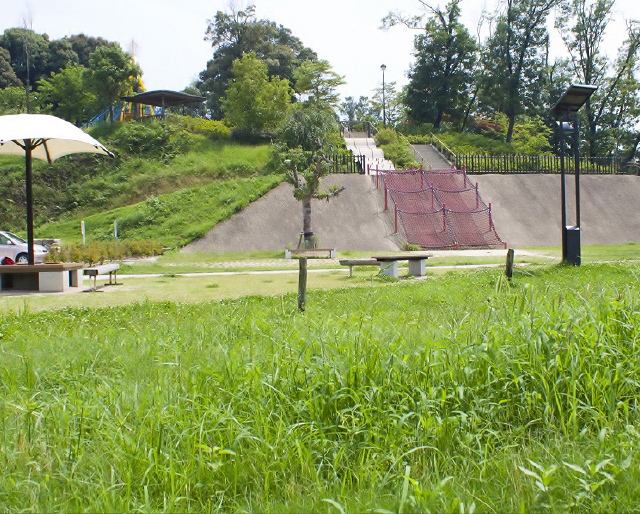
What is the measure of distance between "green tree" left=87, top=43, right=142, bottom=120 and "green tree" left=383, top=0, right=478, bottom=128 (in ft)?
69.0

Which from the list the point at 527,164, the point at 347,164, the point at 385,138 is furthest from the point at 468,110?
the point at 347,164

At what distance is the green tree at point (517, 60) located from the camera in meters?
46.3

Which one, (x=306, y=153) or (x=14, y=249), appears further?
(x=306, y=153)

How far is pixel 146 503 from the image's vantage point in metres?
3.21

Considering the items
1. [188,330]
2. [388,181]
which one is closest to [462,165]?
[388,181]

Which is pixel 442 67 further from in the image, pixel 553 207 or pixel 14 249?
pixel 14 249

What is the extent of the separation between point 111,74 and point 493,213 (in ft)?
92.5

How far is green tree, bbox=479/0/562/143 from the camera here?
46.3 m

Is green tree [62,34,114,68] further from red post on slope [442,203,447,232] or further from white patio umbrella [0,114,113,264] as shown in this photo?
white patio umbrella [0,114,113,264]

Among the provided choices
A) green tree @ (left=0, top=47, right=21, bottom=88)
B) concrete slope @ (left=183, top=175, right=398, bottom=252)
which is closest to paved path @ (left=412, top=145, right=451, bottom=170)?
concrete slope @ (left=183, top=175, right=398, bottom=252)

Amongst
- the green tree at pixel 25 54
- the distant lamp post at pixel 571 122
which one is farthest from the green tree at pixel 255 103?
the green tree at pixel 25 54

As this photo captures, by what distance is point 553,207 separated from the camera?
100 ft

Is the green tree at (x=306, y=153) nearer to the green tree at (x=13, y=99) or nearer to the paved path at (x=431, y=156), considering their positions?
the paved path at (x=431, y=156)

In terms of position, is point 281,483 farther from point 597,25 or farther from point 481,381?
point 597,25
